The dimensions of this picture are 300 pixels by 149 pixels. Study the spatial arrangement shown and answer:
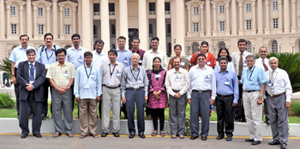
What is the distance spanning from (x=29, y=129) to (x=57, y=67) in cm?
217

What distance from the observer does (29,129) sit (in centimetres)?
1131

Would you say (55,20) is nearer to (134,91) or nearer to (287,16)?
(287,16)

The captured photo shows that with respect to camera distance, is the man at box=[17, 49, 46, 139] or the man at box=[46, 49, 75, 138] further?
the man at box=[46, 49, 75, 138]

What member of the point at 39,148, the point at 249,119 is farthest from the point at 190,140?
the point at 39,148

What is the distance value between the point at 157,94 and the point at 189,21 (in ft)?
180

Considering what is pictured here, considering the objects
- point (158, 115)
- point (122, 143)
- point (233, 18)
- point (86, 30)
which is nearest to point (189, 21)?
point (233, 18)

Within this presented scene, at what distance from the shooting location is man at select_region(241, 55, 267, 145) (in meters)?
10.0

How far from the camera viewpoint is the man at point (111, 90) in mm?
10766

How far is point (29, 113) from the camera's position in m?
10.7

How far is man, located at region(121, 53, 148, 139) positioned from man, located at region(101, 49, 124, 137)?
0.59 feet

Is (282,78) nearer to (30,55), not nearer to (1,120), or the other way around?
(30,55)

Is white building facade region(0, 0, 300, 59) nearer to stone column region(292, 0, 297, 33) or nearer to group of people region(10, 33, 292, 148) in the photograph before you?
stone column region(292, 0, 297, 33)

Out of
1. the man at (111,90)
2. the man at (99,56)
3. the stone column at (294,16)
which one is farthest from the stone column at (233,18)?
the man at (111,90)

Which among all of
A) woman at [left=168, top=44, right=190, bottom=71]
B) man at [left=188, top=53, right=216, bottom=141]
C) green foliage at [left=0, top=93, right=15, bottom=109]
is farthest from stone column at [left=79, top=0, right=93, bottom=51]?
man at [left=188, top=53, right=216, bottom=141]
